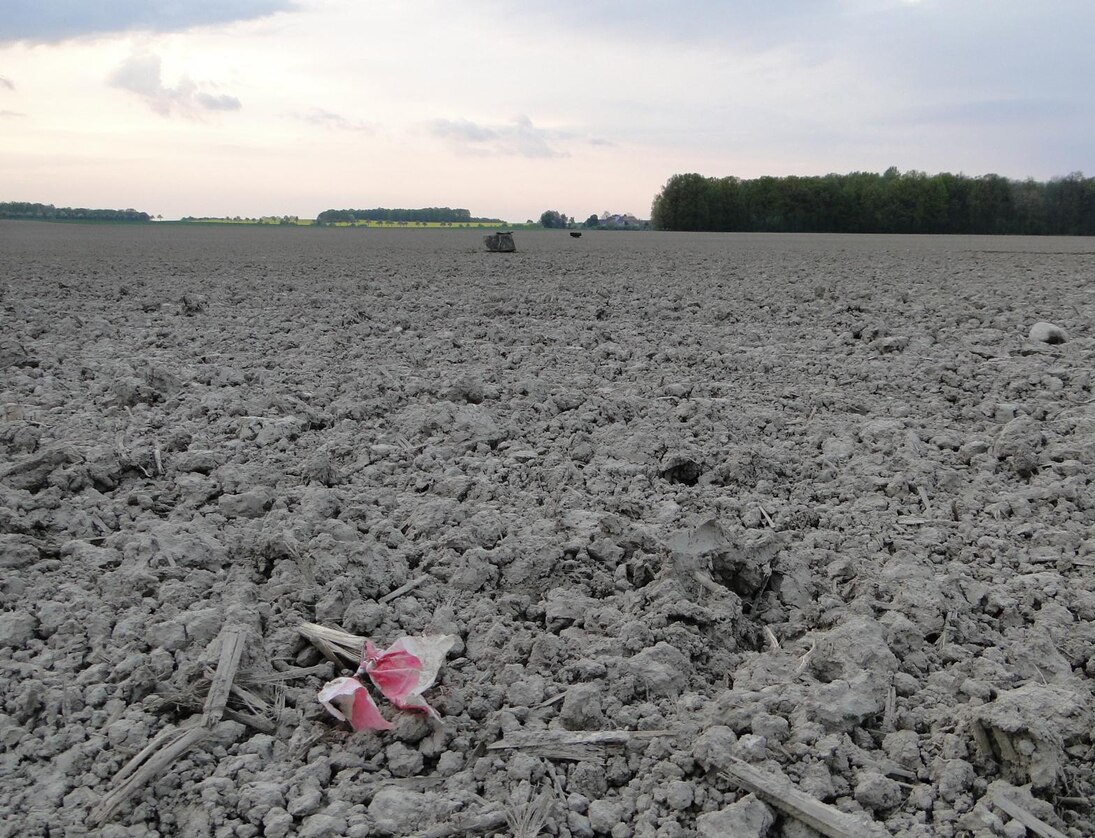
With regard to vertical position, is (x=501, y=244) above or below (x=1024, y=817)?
above

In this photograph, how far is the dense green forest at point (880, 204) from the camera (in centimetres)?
5350

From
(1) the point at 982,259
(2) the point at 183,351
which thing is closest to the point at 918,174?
(1) the point at 982,259

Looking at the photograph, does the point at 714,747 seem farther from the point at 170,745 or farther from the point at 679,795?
the point at 170,745

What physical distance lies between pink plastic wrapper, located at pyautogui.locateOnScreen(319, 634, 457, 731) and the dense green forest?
57590 mm

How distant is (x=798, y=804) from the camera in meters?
1.87

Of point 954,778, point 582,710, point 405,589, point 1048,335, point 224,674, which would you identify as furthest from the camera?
point 1048,335

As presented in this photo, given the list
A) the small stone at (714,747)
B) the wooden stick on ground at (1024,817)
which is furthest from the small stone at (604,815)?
the wooden stick on ground at (1024,817)

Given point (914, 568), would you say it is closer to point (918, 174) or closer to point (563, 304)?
point (563, 304)

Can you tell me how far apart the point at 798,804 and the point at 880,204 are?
60108 millimetres

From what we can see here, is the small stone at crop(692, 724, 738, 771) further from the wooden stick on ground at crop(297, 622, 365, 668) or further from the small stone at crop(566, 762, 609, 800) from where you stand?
the wooden stick on ground at crop(297, 622, 365, 668)

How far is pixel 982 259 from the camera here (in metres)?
15.2

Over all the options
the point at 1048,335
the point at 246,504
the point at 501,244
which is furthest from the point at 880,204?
the point at 246,504

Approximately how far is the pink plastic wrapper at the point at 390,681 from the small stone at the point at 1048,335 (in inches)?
211

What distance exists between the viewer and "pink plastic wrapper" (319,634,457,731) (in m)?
2.22
